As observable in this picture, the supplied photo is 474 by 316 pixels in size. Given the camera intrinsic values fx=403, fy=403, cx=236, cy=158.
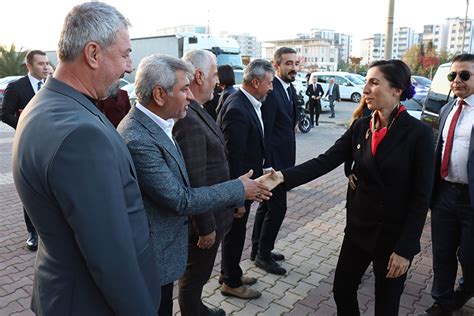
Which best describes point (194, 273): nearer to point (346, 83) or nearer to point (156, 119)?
point (156, 119)

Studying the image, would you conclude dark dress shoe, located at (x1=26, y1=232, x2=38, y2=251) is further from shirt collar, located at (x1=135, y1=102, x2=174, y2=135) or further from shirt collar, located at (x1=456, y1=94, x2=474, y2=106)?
shirt collar, located at (x1=456, y1=94, x2=474, y2=106)

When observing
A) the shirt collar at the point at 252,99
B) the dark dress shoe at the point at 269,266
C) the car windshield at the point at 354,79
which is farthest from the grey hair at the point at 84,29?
the car windshield at the point at 354,79

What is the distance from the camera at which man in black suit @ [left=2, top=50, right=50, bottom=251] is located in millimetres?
4316

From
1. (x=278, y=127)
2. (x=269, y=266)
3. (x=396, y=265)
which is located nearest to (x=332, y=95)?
(x=278, y=127)

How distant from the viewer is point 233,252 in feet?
11.0

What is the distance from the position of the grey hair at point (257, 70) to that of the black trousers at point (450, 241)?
5.61ft

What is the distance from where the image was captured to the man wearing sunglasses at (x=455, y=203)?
304cm

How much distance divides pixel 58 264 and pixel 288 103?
10.3 feet

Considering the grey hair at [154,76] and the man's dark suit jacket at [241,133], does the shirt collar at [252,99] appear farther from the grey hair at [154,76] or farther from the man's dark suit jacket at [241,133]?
the grey hair at [154,76]

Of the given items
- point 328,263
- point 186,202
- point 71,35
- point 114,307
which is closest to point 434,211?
point 328,263

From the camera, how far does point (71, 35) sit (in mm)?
1362

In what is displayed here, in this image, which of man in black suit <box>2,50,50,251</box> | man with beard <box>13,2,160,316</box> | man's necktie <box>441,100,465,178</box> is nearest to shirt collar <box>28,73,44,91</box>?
man in black suit <box>2,50,50,251</box>

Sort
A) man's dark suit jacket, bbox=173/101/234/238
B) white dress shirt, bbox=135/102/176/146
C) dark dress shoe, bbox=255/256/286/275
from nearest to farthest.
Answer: white dress shirt, bbox=135/102/176/146, man's dark suit jacket, bbox=173/101/234/238, dark dress shoe, bbox=255/256/286/275

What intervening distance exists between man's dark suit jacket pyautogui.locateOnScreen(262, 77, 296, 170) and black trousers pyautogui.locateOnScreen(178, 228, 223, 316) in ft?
4.82
